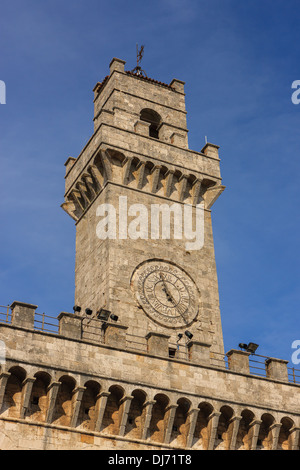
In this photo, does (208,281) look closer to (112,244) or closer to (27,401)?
(112,244)

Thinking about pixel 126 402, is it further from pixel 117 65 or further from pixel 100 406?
pixel 117 65

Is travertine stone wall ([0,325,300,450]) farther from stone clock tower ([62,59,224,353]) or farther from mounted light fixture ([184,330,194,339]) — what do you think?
stone clock tower ([62,59,224,353])

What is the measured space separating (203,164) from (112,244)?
8.35 metres

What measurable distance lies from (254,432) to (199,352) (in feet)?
13.1

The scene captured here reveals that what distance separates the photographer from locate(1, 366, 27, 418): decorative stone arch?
90.7 ft

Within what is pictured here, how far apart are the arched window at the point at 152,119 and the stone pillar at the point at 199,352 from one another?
50.0 feet

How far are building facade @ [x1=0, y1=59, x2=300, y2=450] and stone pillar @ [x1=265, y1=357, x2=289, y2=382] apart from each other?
59 mm

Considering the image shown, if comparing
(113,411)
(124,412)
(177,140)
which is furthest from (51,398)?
(177,140)

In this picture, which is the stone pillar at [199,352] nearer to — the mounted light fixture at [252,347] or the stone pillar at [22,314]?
the mounted light fixture at [252,347]

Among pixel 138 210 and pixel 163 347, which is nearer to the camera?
pixel 163 347

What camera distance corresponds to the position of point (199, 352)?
32281mm

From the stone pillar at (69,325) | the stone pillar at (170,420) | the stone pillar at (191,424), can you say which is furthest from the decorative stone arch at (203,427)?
the stone pillar at (69,325)

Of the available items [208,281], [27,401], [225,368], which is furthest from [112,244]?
[27,401]

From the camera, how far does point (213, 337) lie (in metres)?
36.0
